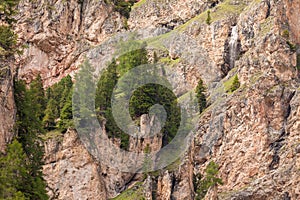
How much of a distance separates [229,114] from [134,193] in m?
18.2

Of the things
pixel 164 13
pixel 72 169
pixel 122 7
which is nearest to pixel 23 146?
pixel 72 169

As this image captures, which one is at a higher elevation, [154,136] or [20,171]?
[154,136]

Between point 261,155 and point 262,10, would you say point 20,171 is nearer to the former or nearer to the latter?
point 261,155

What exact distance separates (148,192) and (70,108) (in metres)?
14.7

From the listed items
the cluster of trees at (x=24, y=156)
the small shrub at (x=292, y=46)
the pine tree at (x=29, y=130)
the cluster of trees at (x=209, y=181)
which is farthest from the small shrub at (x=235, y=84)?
the pine tree at (x=29, y=130)

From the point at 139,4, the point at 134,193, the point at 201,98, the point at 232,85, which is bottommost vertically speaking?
the point at 134,193

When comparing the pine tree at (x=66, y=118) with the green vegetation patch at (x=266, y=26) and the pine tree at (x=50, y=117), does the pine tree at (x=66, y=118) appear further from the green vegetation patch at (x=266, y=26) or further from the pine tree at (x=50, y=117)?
the green vegetation patch at (x=266, y=26)

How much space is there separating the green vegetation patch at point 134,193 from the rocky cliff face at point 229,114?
3.36 ft

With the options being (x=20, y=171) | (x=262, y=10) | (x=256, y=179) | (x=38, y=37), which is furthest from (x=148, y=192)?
(x=38, y=37)

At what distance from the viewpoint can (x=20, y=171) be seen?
132 feet

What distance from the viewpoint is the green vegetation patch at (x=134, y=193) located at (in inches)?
2470

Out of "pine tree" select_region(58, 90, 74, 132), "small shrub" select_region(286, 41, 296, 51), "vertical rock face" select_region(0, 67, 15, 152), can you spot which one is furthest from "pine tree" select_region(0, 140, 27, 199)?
"small shrub" select_region(286, 41, 296, 51)

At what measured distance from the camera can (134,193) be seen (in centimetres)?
6378

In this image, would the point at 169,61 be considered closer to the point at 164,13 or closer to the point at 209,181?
the point at 164,13
